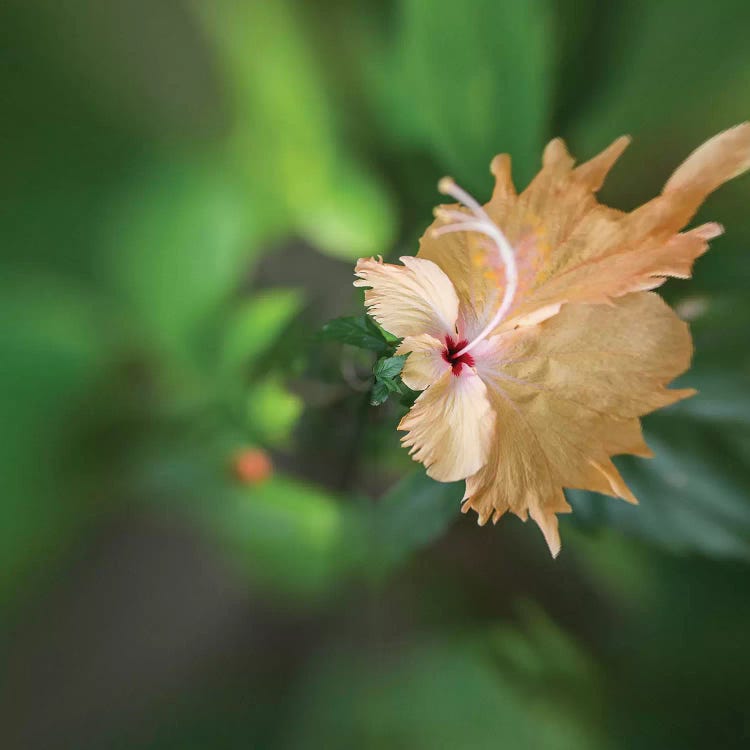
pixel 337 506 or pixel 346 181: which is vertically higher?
pixel 346 181

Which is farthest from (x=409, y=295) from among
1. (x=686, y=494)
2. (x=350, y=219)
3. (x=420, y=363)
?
(x=686, y=494)

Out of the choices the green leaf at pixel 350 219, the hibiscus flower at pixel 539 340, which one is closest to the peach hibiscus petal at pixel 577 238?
the hibiscus flower at pixel 539 340

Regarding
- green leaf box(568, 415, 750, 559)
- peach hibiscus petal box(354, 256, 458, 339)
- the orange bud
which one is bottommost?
green leaf box(568, 415, 750, 559)

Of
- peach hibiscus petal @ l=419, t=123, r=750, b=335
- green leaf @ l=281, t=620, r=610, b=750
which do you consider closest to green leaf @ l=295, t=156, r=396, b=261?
peach hibiscus petal @ l=419, t=123, r=750, b=335

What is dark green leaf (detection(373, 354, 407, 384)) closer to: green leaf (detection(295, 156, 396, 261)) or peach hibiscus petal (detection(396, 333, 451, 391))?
peach hibiscus petal (detection(396, 333, 451, 391))

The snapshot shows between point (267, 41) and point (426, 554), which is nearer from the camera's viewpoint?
point (267, 41)

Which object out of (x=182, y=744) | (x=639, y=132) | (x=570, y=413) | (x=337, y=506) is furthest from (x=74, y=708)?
(x=639, y=132)

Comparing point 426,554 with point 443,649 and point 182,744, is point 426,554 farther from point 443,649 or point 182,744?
point 182,744

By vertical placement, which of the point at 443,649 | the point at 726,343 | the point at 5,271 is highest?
the point at 5,271
